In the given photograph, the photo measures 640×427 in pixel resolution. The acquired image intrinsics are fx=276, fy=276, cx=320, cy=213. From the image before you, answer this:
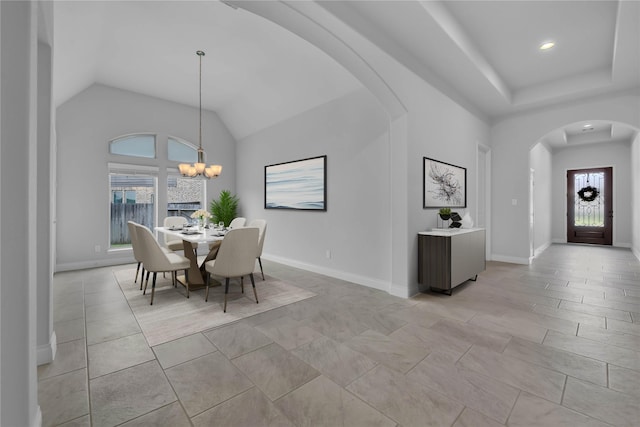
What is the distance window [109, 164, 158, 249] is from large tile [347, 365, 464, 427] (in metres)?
5.82

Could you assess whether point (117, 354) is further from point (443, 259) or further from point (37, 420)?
point (443, 259)

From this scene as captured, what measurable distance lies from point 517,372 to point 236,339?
214 cm

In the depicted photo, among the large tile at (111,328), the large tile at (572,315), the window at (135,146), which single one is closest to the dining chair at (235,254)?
the large tile at (111,328)

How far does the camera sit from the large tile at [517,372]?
1.72 meters

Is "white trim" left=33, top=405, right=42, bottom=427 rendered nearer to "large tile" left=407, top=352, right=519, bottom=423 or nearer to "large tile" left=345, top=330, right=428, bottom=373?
"large tile" left=345, top=330, right=428, bottom=373

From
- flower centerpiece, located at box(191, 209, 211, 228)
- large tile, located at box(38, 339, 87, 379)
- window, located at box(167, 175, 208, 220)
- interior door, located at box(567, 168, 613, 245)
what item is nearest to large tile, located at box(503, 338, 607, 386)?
large tile, located at box(38, 339, 87, 379)

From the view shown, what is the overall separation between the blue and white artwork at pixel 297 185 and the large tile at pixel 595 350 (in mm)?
3235

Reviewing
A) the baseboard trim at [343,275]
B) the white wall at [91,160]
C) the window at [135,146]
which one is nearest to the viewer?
the baseboard trim at [343,275]

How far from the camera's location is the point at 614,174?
303 inches

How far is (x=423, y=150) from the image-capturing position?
12.4ft

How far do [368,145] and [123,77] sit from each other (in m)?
4.53

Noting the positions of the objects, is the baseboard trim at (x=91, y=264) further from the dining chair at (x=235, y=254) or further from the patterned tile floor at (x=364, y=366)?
the dining chair at (x=235, y=254)

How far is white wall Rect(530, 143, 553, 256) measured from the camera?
641cm

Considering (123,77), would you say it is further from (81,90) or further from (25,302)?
(25,302)
